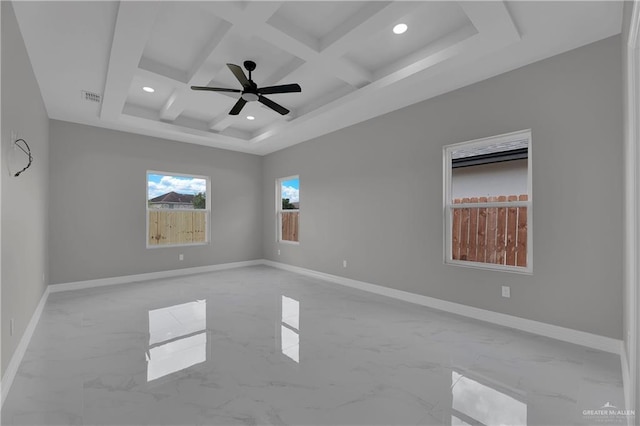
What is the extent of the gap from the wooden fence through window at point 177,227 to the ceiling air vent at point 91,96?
7.51 feet

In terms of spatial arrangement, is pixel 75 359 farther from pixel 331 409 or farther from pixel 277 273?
pixel 277 273

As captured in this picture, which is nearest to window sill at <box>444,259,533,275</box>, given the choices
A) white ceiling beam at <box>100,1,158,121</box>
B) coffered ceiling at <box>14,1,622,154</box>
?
coffered ceiling at <box>14,1,622,154</box>

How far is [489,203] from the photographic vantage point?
3447 millimetres

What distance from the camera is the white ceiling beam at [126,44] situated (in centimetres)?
232

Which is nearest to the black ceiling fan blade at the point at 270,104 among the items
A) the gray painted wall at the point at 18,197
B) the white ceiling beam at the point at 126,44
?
the white ceiling beam at the point at 126,44

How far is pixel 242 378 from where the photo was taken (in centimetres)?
216

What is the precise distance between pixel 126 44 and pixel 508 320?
4.71m

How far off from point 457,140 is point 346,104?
5.02 ft

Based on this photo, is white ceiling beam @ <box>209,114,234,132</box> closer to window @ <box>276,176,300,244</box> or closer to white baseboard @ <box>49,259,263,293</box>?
window @ <box>276,176,300,244</box>

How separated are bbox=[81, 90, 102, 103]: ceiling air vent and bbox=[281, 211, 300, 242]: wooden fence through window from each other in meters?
3.75

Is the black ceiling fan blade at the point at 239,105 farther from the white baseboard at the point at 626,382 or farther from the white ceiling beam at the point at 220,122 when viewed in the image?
the white baseboard at the point at 626,382

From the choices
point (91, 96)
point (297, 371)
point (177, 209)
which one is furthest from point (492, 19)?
point (177, 209)

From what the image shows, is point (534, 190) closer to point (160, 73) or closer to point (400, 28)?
point (400, 28)

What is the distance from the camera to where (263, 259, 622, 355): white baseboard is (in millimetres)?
2617
